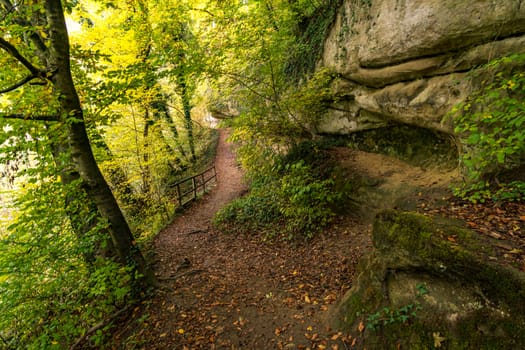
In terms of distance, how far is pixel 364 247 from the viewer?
4.84 metres

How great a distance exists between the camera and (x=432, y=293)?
2.48m

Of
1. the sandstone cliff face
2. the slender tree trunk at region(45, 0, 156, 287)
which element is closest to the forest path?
the slender tree trunk at region(45, 0, 156, 287)

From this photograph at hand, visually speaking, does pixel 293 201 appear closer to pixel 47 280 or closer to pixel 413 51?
pixel 413 51

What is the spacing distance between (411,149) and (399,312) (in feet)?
15.5

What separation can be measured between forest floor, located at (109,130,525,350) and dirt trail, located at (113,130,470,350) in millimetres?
17

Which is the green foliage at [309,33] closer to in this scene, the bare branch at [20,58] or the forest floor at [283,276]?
the forest floor at [283,276]

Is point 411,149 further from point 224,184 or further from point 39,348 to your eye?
point 224,184

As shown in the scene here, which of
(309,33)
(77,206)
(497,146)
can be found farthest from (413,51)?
(77,206)

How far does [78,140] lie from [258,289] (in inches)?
172

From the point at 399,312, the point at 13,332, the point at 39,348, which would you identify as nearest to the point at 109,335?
the point at 39,348

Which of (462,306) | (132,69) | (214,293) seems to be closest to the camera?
(462,306)

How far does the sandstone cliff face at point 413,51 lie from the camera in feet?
12.2

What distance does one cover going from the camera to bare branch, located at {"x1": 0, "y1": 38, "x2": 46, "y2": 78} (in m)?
2.92

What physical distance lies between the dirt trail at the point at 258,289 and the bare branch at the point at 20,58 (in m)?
4.30
